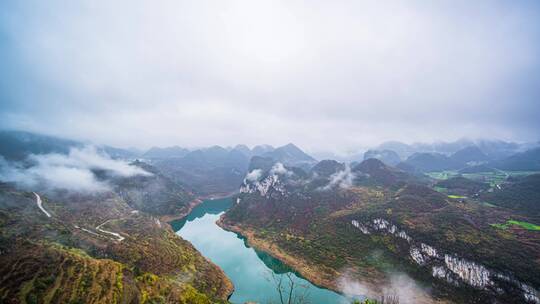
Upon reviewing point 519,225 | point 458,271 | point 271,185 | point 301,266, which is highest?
point 519,225

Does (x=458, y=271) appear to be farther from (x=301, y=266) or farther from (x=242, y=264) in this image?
(x=242, y=264)

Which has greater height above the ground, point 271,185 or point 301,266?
point 271,185

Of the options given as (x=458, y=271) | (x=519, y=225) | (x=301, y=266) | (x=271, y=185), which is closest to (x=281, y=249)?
(x=301, y=266)

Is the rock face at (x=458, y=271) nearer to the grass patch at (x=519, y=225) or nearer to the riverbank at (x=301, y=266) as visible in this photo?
the riverbank at (x=301, y=266)

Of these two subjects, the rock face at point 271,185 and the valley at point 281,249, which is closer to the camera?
the valley at point 281,249

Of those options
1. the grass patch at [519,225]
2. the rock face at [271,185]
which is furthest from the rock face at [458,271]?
the rock face at [271,185]

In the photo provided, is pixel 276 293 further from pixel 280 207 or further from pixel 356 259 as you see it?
pixel 280 207

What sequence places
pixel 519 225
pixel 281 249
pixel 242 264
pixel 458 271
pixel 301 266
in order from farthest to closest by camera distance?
pixel 281 249 < pixel 519 225 < pixel 242 264 < pixel 301 266 < pixel 458 271

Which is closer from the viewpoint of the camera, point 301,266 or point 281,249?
point 301,266

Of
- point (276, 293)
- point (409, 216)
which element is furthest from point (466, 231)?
point (276, 293)
